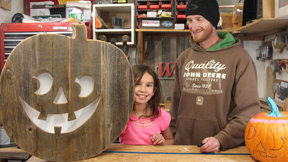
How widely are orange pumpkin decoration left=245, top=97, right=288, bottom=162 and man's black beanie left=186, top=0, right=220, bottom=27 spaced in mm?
891

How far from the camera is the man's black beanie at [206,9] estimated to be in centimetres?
149

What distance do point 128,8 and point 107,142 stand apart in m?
2.20

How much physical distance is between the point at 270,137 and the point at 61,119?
0.77 m

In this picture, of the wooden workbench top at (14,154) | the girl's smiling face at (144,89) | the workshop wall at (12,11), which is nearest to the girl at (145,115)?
the girl's smiling face at (144,89)

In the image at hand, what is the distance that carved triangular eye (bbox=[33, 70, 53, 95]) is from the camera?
78 centimetres

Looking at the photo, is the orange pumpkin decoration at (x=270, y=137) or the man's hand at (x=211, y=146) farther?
the man's hand at (x=211, y=146)

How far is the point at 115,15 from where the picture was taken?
286cm

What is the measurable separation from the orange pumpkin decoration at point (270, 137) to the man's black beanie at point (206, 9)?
891 millimetres

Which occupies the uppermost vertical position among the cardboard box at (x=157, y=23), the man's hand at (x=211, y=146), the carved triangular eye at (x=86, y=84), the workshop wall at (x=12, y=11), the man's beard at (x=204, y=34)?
the workshop wall at (x=12, y=11)

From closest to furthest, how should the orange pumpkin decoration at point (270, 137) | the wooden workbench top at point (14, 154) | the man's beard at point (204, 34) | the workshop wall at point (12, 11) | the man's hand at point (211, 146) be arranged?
the orange pumpkin decoration at point (270, 137), the man's hand at point (211, 146), the man's beard at point (204, 34), the wooden workbench top at point (14, 154), the workshop wall at point (12, 11)

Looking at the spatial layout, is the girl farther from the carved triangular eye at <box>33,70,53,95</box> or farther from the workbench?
the carved triangular eye at <box>33,70,53,95</box>

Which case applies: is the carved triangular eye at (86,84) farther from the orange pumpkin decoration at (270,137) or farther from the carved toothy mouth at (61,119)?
the orange pumpkin decoration at (270,137)

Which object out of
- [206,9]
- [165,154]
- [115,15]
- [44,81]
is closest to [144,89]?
[165,154]

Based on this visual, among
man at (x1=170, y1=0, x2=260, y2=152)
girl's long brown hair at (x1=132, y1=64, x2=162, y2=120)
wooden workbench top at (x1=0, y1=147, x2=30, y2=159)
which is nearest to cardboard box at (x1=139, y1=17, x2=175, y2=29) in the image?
A: man at (x1=170, y1=0, x2=260, y2=152)
